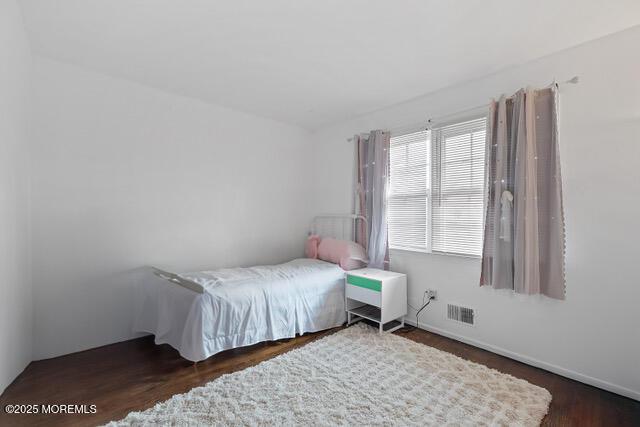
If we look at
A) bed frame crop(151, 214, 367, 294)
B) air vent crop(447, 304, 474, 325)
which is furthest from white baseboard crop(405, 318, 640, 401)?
bed frame crop(151, 214, 367, 294)

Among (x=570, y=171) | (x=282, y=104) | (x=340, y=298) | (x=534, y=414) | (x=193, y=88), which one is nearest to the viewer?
(x=534, y=414)

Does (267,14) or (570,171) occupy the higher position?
(267,14)

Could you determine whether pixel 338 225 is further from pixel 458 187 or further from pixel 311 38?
pixel 311 38

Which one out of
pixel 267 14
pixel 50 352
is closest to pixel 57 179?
pixel 50 352

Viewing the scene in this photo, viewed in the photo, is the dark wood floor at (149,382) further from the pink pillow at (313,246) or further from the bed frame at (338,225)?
the bed frame at (338,225)

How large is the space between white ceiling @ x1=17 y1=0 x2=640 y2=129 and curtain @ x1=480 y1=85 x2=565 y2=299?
1.51 feet

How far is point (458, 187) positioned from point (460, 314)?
122cm

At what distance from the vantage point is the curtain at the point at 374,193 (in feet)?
11.7

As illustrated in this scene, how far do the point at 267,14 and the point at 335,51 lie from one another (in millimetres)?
635

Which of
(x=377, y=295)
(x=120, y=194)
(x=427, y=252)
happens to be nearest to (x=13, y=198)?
(x=120, y=194)

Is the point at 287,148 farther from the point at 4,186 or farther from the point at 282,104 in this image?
the point at 4,186

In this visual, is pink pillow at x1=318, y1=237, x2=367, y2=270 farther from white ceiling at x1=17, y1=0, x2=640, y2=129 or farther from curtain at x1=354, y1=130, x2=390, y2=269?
white ceiling at x1=17, y1=0, x2=640, y2=129

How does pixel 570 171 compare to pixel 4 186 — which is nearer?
pixel 4 186

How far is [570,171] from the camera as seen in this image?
93.4 inches
